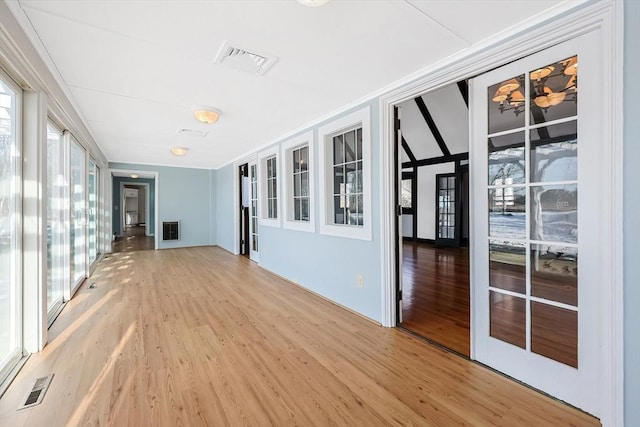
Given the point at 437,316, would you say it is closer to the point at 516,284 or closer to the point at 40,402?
the point at 516,284

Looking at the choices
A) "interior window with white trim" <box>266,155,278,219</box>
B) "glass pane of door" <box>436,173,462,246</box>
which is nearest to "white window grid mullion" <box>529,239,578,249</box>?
"interior window with white trim" <box>266,155,278,219</box>

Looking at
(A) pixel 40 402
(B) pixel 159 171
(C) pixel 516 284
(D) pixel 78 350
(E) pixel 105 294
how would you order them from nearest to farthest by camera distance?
(A) pixel 40 402, (C) pixel 516 284, (D) pixel 78 350, (E) pixel 105 294, (B) pixel 159 171

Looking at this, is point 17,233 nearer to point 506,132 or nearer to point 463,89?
point 506,132

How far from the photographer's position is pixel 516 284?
1882mm

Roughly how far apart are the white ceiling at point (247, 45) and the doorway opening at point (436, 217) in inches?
32.8

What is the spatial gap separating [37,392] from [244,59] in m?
2.68

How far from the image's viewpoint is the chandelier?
5.32 ft

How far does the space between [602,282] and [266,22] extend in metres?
2.42

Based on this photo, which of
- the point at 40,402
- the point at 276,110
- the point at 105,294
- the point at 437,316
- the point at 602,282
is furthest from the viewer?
the point at 105,294

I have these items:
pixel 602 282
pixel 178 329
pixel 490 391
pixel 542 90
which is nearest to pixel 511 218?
pixel 602 282

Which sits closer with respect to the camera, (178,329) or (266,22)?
(266,22)

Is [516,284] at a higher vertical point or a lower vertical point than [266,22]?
lower

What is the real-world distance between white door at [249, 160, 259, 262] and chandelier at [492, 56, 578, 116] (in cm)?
453

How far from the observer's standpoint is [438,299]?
3.53 meters
